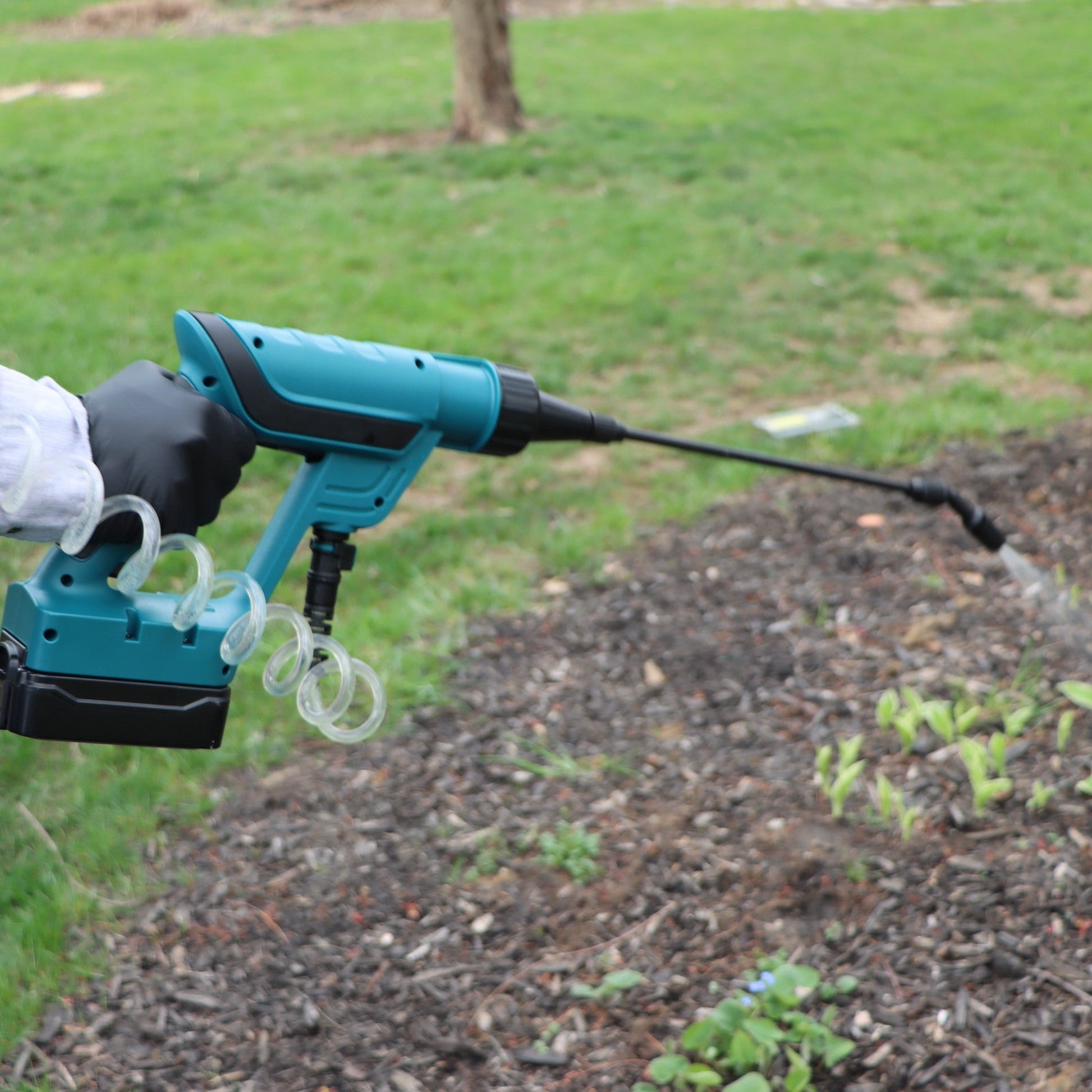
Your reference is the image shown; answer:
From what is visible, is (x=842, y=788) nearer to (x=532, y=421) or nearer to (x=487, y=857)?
(x=487, y=857)

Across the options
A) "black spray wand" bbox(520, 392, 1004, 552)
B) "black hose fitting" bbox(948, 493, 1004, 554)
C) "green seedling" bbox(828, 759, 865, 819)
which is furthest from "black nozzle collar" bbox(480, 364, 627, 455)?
"green seedling" bbox(828, 759, 865, 819)

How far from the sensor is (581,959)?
246 cm

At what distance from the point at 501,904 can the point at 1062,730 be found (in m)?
1.38

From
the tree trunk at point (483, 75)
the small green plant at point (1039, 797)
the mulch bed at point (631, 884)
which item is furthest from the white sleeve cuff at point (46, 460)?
the tree trunk at point (483, 75)

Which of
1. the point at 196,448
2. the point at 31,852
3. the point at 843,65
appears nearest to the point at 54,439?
the point at 196,448

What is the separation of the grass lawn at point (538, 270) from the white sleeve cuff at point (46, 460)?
137 centimetres

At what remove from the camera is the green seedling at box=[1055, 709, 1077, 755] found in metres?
2.75

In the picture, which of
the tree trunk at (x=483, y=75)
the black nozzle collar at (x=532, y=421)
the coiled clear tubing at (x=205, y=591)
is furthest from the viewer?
the tree trunk at (x=483, y=75)

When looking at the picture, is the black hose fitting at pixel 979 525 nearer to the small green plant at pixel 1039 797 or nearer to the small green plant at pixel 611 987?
the small green plant at pixel 1039 797

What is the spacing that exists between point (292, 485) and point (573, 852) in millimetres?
1266

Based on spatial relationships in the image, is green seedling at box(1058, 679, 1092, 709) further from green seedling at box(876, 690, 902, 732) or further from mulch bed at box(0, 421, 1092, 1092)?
green seedling at box(876, 690, 902, 732)

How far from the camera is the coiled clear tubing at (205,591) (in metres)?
1.56

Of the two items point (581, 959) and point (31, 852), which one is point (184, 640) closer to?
point (581, 959)

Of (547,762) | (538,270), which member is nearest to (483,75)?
(538,270)
